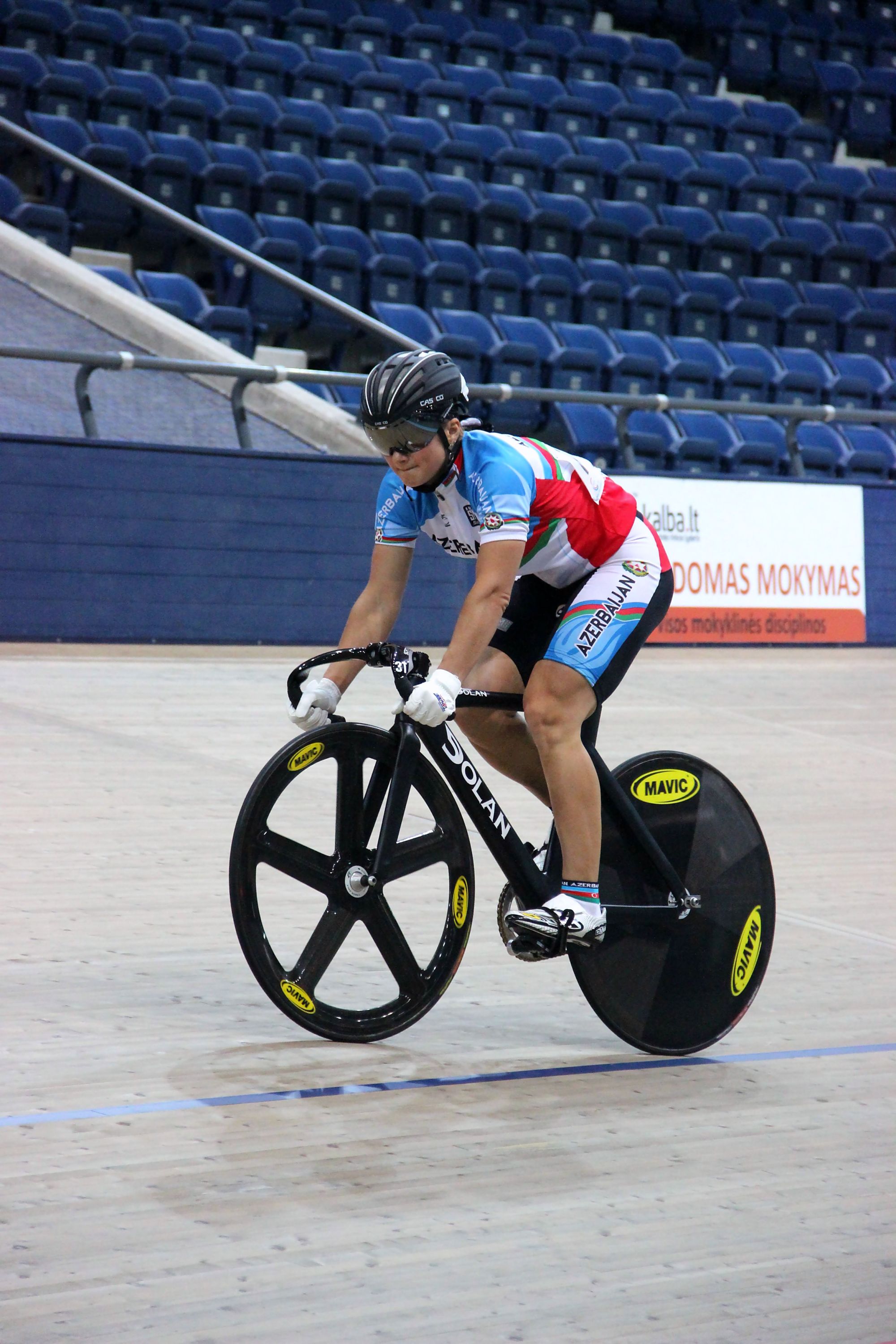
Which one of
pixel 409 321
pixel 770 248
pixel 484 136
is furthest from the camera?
pixel 770 248

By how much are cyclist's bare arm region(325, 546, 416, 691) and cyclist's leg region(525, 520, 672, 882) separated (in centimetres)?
35

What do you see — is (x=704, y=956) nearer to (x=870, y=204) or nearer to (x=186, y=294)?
(x=186, y=294)

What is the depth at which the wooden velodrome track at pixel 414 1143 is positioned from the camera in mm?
2217

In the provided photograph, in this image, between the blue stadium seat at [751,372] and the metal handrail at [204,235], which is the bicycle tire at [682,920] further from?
the blue stadium seat at [751,372]

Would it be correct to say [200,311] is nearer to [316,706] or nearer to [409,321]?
[409,321]

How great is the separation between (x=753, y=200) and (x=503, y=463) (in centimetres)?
1415

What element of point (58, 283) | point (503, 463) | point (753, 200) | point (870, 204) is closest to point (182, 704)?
point (58, 283)

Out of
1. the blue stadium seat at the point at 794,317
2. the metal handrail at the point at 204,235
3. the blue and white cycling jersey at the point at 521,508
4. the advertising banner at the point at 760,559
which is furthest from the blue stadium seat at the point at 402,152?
the blue and white cycling jersey at the point at 521,508

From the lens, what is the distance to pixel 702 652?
10531mm

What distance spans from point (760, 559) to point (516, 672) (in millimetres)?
7477

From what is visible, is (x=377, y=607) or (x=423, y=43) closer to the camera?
(x=377, y=607)

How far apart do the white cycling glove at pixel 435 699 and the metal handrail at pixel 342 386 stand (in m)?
5.75

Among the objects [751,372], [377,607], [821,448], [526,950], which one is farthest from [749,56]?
[526,950]

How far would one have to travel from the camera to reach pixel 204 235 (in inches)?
423
